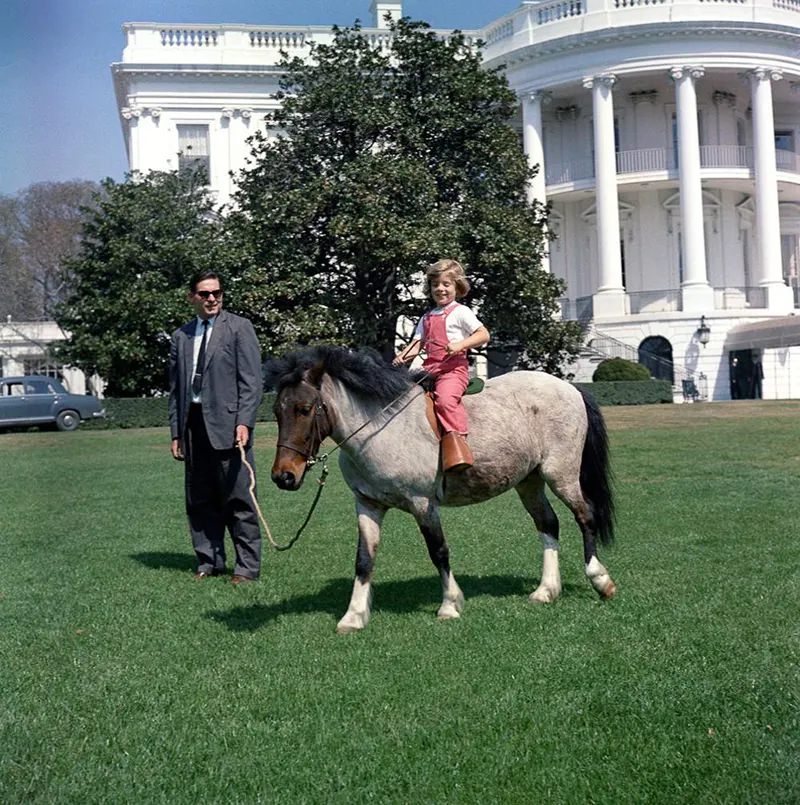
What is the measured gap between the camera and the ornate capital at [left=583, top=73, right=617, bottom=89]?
45750 mm

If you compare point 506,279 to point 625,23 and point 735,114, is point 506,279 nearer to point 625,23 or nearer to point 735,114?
point 625,23

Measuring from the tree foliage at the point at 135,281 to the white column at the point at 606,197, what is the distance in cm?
1653

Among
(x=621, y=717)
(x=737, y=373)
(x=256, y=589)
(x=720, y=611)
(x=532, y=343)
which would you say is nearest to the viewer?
(x=621, y=717)

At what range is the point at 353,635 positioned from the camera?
6.71 meters

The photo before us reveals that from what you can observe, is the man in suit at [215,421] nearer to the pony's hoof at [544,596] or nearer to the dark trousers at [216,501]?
the dark trousers at [216,501]

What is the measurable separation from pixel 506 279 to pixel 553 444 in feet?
84.0

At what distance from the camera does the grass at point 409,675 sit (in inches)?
170

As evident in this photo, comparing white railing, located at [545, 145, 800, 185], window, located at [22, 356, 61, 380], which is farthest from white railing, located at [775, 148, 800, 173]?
window, located at [22, 356, 61, 380]

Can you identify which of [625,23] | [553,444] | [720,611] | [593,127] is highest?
[625,23]

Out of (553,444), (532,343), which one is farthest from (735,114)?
(553,444)

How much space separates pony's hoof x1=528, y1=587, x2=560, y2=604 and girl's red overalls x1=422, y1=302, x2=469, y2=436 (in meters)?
1.34

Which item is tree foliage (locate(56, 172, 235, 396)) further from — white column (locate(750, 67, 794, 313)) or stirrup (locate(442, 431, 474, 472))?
stirrup (locate(442, 431, 474, 472))

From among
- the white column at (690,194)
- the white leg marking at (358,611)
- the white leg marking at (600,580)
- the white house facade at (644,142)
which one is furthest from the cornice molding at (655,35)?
the white leg marking at (358,611)

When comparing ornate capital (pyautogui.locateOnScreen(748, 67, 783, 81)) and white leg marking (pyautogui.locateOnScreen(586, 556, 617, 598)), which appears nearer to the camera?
white leg marking (pyautogui.locateOnScreen(586, 556, 617, 598))
